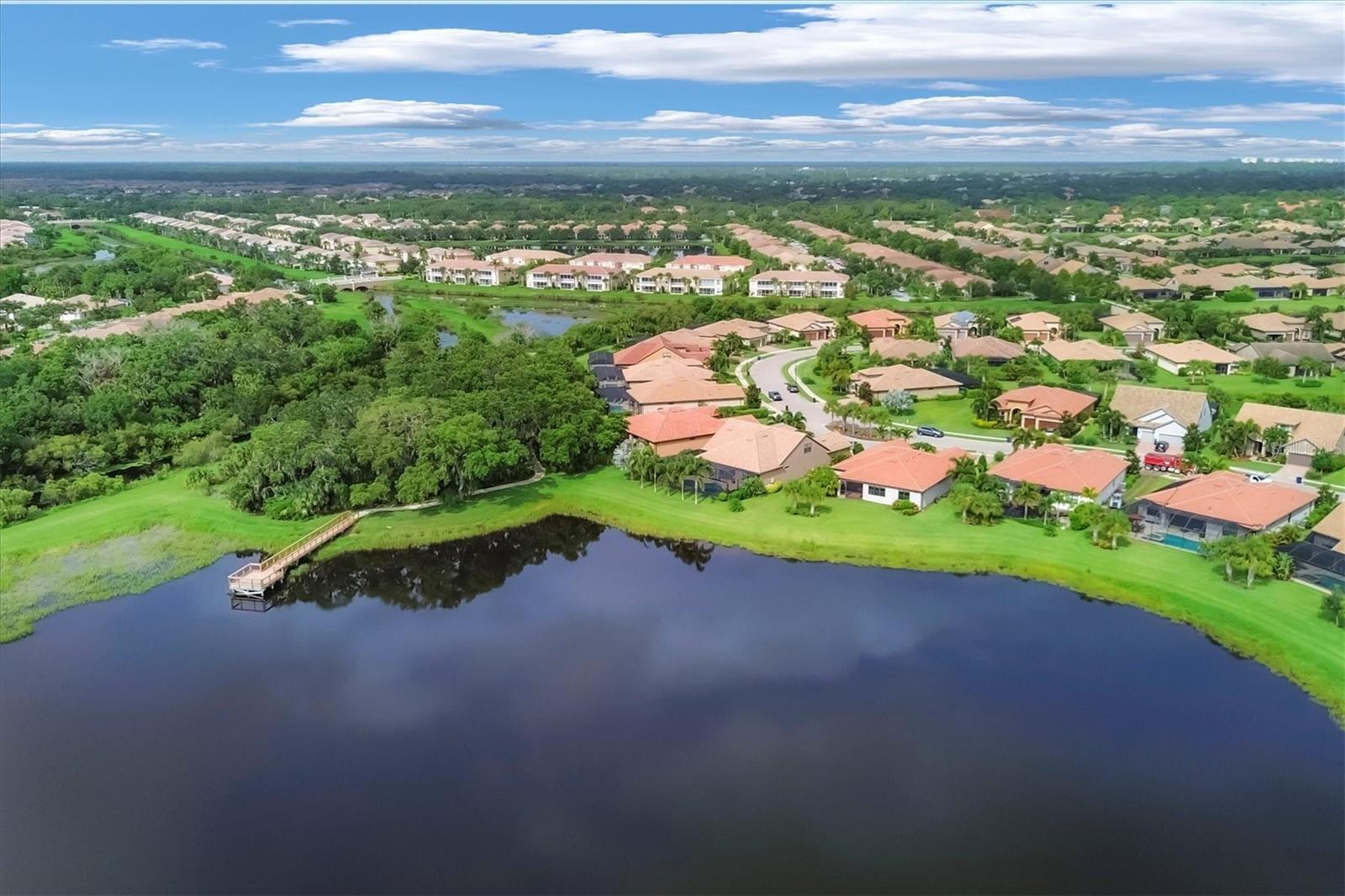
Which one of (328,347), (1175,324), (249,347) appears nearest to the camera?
(249,347)

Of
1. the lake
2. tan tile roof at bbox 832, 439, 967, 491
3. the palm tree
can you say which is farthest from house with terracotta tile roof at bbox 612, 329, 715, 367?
tan tile roof at bbox 832, 439, 967, 491

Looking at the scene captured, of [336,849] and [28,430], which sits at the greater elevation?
[28,430]

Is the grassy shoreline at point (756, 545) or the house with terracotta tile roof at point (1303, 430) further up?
the house with terracotta tile roof at point (1303, 430)

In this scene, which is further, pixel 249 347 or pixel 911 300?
pixel 911 300

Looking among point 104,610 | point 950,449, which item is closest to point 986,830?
point 950,449

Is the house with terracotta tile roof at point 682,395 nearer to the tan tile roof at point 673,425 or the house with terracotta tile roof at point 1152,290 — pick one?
the tan tile roof at point 673,425

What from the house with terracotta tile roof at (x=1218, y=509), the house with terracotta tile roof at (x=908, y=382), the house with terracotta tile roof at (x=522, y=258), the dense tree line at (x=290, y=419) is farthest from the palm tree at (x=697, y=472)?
the house with terracotta tile roof at (x=522, y=258)

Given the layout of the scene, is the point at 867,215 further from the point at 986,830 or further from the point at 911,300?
the point at 986,830

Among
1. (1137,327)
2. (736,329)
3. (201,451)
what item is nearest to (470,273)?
(736,329)

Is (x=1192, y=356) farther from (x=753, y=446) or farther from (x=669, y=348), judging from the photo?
(x=753, y=446)
